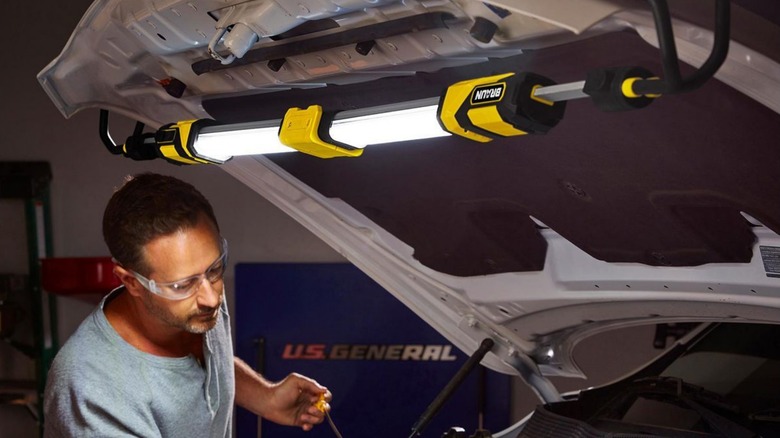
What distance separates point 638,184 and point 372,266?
859 millimetres

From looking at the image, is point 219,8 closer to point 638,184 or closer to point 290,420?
point 638,184

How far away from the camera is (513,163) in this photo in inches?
56.9

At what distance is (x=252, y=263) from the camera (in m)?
4.30

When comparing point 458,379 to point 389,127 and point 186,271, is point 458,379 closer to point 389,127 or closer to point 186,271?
point 186,271

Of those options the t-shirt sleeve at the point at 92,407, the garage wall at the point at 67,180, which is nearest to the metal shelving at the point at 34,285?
the garage wall at the point at 67,180

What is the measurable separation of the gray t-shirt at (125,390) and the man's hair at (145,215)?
0.57ft

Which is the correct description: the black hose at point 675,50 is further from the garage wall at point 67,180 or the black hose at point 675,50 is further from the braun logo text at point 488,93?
the garage wall at point 67,180

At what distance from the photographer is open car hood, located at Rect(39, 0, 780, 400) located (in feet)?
3.42

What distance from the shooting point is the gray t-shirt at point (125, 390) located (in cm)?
160

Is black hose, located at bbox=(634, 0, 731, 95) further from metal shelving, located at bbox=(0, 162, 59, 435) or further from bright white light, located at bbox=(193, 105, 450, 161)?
metal shelving, located at bbox=(0, 162, 59, 435)

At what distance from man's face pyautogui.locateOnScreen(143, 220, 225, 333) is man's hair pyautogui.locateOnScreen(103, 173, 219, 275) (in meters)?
0.02

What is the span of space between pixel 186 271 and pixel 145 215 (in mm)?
150

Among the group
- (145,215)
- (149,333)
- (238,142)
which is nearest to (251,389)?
(149,333)

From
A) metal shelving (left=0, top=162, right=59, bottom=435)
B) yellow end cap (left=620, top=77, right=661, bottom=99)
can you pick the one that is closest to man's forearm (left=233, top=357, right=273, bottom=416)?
yellow end cap (left=620, top=77, right=661, bottom=99)
